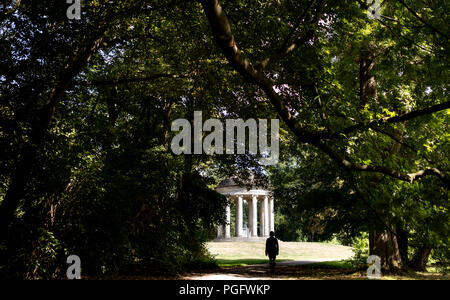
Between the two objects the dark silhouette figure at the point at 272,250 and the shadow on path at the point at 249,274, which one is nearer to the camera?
the shadow on path at the point at 249,274

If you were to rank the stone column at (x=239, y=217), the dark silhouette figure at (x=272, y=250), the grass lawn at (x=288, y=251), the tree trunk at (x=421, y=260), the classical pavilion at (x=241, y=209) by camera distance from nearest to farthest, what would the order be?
the dark silhouette figure at (x=272, y=250), the tree trunk at (x=421, y=260), the grass lawn at (x=288, y=251), the classical pavilion at (x=241, y=209), the stone column at (x=239, y=217)

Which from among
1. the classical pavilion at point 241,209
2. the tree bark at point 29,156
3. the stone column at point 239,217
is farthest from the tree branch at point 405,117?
the stone column at point 239,217

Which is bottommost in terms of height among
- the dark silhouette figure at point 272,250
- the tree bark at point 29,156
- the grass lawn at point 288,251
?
the grass lawn at point 288,251

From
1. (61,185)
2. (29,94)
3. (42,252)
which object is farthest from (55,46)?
(42,252)

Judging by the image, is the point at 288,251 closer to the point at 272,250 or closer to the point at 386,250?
the point at 272,250

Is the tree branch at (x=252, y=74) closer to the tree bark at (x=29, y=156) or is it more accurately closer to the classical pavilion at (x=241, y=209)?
the tree bark at (x=29, y=156)

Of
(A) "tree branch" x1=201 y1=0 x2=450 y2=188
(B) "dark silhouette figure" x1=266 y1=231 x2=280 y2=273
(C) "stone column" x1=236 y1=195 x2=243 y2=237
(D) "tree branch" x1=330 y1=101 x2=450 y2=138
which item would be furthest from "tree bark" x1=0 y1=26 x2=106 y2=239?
(C) "stone column" x1=236 y1=195 x2=243 y2=237

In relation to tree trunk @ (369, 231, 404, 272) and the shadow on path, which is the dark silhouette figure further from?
tree trunk @ (369, 231, 404, 272)

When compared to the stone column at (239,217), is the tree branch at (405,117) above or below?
above

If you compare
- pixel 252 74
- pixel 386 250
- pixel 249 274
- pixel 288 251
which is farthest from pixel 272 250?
pixel 288 251

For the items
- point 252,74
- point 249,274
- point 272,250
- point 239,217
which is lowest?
point 249,274

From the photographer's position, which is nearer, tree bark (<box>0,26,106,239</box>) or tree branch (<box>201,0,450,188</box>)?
tree branch (<box>201,0,450,188</box>)

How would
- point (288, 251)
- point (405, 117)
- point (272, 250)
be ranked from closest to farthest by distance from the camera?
point (405, 117) → point (272, 250) → point (288, 251)
